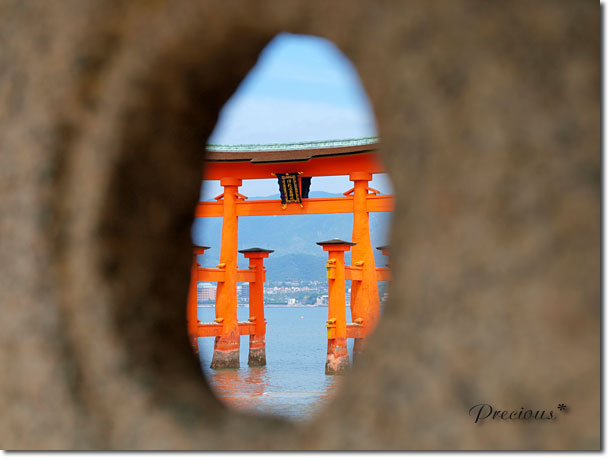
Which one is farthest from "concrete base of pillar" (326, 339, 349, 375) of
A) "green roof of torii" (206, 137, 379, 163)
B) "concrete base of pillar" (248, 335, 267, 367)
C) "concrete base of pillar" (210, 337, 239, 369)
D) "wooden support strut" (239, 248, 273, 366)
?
"green roof of torii" (206, 137, 379, 163)

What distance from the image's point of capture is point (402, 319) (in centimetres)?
112

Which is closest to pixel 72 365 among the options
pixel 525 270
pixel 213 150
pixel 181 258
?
pixel 181 258

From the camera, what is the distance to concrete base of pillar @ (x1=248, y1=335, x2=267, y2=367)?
1105cm

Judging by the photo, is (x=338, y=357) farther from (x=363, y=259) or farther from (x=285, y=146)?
(x=285, y=146)

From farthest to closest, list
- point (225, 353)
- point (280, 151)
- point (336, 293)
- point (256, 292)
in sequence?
point (256, 292) → point (225, 353) → point (280, 151) → point (336, 293)

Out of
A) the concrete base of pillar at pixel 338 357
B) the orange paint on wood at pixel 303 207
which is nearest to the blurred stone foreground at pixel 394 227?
the orange paint on wood at pixel 303 207

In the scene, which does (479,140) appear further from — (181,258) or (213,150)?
(213,150)

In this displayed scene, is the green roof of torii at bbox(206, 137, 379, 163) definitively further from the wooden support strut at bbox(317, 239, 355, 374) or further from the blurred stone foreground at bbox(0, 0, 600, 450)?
the blurred stone foreground at bbox(0, 0, 600, 450)

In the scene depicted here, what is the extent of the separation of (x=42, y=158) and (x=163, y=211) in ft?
0.98

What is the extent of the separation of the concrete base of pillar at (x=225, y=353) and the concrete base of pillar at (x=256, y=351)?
0.79m

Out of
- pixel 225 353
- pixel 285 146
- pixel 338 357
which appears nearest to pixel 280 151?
pixel 285 146

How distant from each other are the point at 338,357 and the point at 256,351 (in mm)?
2119

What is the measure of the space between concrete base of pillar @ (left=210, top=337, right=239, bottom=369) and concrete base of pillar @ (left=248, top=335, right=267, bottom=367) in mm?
789

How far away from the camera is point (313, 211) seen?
374 inches
